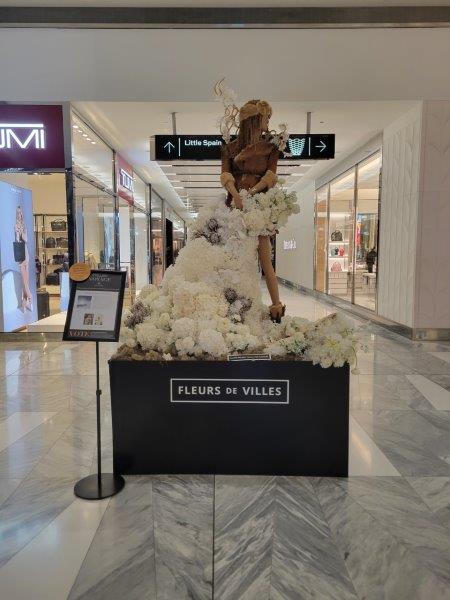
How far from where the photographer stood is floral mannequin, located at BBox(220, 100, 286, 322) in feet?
10.4

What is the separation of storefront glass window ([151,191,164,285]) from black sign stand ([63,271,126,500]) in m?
12.0

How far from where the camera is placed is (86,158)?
7.26 metres

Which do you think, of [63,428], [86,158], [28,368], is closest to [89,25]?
[86,158]

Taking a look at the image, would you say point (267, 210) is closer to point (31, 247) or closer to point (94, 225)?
point (94, 225)

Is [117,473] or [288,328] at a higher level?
[288,328]

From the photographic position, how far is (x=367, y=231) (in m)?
9.17

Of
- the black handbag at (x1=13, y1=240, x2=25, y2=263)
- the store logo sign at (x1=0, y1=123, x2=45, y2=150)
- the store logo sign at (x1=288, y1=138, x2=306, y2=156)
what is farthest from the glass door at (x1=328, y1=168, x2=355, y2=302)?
the black handbag at (x1=13, y1=240, x2=25, y2=263)

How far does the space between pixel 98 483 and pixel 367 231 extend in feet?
26.0

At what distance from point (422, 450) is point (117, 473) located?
199 centimetres

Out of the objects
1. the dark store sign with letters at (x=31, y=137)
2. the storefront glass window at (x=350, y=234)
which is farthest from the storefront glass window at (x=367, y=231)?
the dark store sign with letters at (x=31, y=137)

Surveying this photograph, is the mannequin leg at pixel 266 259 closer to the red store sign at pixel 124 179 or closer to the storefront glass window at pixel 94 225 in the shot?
the storefront glass window at pixel 94 225

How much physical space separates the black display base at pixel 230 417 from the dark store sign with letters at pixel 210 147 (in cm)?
431

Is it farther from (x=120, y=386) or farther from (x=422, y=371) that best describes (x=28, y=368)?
(x=422, y=371)

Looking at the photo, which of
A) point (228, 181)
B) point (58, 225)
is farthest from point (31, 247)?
point (228, 181)
